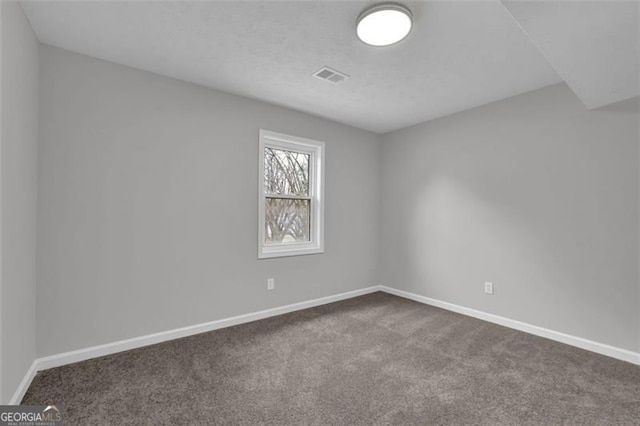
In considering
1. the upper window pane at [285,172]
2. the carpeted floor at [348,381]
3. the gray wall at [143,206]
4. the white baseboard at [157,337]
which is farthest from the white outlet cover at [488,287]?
the upper window pane at [285,172]

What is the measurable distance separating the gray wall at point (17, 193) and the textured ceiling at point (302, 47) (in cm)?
28

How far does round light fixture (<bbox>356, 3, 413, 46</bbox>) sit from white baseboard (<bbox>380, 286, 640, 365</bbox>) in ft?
9.93

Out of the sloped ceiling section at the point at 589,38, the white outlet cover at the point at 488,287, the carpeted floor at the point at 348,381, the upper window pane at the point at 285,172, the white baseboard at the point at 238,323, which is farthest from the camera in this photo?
the upper window pane at the point at 285,172

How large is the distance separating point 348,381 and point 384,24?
2.44 metres

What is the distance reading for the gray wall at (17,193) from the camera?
5.38 feet

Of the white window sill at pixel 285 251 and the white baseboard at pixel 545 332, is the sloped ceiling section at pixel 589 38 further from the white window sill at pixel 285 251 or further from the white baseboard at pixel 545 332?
the white window sill at pixel 285 251

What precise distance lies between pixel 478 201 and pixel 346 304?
2.08m

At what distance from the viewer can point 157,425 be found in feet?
5.44

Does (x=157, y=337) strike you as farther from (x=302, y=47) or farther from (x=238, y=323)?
(x=302, y=47)

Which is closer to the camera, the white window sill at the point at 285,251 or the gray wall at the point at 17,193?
the gray wall at the point at 17,193

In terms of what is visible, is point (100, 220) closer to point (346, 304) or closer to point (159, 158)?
point (159, 158)

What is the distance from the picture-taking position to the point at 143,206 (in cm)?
267

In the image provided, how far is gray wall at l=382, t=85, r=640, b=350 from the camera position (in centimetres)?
255
